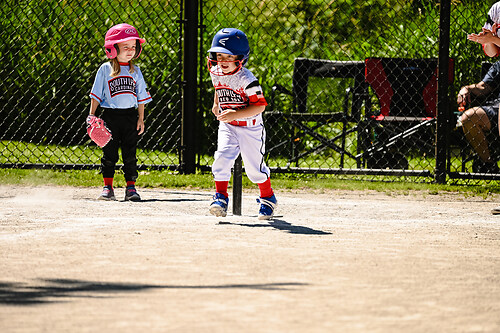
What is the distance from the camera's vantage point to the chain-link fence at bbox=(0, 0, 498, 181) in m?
9.02

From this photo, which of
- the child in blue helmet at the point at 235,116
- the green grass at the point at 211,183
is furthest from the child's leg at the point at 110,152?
the child in blue helmet at the point at 235,116

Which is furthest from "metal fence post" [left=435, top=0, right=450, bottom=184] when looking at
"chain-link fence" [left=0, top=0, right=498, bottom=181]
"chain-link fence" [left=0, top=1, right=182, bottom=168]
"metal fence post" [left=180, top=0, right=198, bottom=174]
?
"chain-link fence" [left=0, top=1, right=182, bottom=168]

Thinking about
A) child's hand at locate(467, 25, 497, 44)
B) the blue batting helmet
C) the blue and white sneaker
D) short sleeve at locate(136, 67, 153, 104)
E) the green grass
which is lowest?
the green grass

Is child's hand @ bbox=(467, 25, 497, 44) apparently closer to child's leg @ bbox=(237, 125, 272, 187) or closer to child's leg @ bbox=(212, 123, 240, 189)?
child's leg @ bbox=(237, 125, 272, 187)

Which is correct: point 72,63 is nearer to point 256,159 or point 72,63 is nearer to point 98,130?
point 98,130

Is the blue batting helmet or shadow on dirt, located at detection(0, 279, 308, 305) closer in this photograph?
shadow on dirt, located at detection(0, 279, 308, 305)

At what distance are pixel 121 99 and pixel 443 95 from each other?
338cm

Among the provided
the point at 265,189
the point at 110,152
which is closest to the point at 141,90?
the point at 110,152

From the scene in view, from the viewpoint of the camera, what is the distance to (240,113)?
5.98m

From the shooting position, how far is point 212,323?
332 centimetres

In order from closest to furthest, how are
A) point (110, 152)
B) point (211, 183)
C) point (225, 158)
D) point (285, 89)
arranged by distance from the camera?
1. point (225, 158)
2. point (110, 152)
3. point (211, 183)
4. point (285, 89)

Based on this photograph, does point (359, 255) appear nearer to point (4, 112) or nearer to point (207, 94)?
point (207, 94)

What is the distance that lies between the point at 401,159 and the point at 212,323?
6.64 metres

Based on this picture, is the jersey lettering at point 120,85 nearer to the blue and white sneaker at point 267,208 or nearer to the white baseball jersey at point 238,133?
the white baseball jersey at point 238,133
